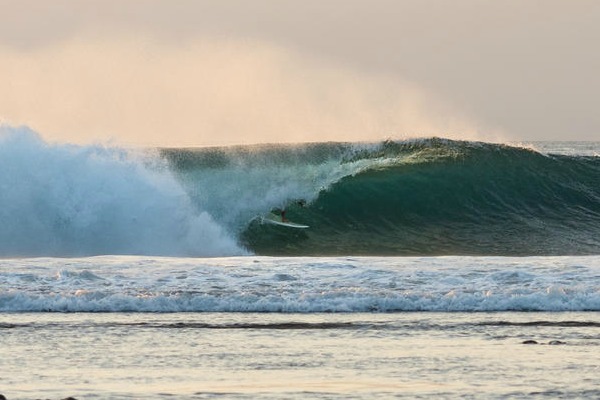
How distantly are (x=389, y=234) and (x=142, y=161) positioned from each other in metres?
5.48

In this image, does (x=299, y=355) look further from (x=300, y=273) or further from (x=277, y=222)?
(x=277, y=222)

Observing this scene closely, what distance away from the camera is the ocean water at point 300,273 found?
38.0 feet

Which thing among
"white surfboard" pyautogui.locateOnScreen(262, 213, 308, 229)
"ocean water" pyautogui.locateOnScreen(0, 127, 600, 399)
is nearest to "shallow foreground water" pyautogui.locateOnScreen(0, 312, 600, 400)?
"ocean water" pyautogui.locateOnScreen(0, 127, 600, 399)

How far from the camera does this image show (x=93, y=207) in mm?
26641

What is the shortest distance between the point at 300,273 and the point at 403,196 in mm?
12182

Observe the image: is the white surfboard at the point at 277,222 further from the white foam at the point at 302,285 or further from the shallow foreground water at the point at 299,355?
the shallow foreground water at the point at 299,355

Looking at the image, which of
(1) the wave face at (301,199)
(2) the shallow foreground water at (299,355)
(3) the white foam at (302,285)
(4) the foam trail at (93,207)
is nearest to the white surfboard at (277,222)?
(1) the wave face at (301,199)

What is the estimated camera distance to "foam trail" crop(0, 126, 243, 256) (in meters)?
25.8

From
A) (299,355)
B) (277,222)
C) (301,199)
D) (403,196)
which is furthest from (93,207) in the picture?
(299,355)

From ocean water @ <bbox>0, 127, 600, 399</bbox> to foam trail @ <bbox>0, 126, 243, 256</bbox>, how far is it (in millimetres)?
42

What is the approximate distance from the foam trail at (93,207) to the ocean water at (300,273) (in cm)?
4

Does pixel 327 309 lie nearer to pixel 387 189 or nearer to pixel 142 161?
pixel 142 161

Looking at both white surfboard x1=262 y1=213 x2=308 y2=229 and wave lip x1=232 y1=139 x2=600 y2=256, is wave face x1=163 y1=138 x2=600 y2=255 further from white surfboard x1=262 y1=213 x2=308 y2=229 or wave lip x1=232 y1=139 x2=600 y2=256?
white surfboard x1=262 y1=213 x2=308 y2=229

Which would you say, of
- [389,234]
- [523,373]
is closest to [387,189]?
[389,234]
